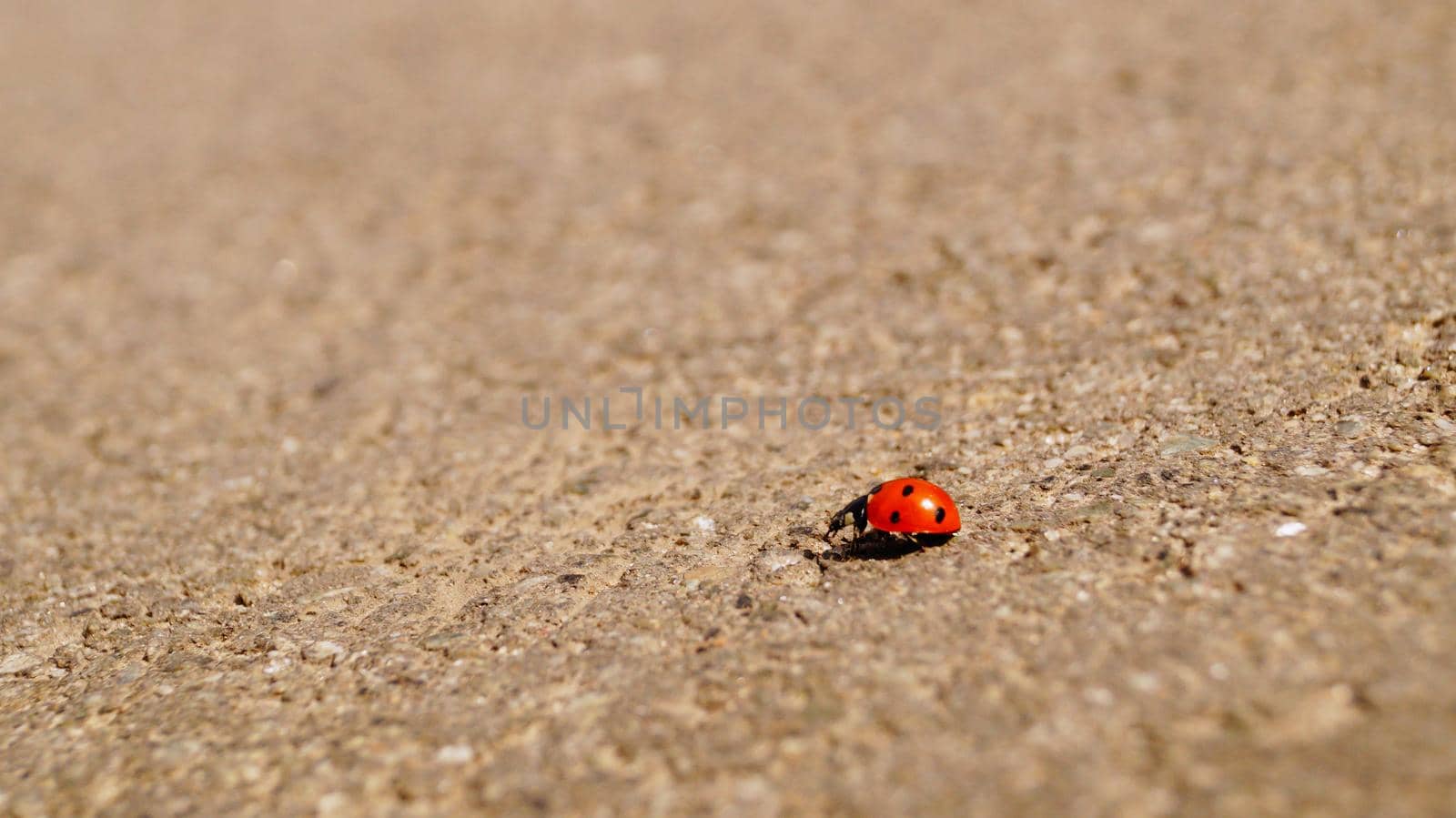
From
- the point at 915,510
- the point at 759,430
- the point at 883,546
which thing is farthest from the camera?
the point at 759,430

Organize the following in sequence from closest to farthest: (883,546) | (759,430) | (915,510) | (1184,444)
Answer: (915,510)
(883,546)
(1184,444)
(759,430)

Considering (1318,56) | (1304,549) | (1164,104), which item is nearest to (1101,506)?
(1304,549)

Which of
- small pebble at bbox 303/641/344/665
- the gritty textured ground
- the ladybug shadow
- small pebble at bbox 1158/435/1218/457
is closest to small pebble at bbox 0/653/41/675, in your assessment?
the gritty textured ground

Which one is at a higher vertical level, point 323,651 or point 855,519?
Answer: point 855,519

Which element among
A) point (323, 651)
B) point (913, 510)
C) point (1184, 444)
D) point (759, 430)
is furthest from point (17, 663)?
point (1184, 444)

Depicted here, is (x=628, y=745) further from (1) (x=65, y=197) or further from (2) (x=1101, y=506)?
(1) (x=65, y=197)

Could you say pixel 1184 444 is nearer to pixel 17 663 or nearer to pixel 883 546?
pixel 883 546

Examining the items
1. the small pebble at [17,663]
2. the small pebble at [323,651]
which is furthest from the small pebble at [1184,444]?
the small pebble at [17,663]

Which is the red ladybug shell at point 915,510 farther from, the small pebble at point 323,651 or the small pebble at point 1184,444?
the small pebble at point 323,651
